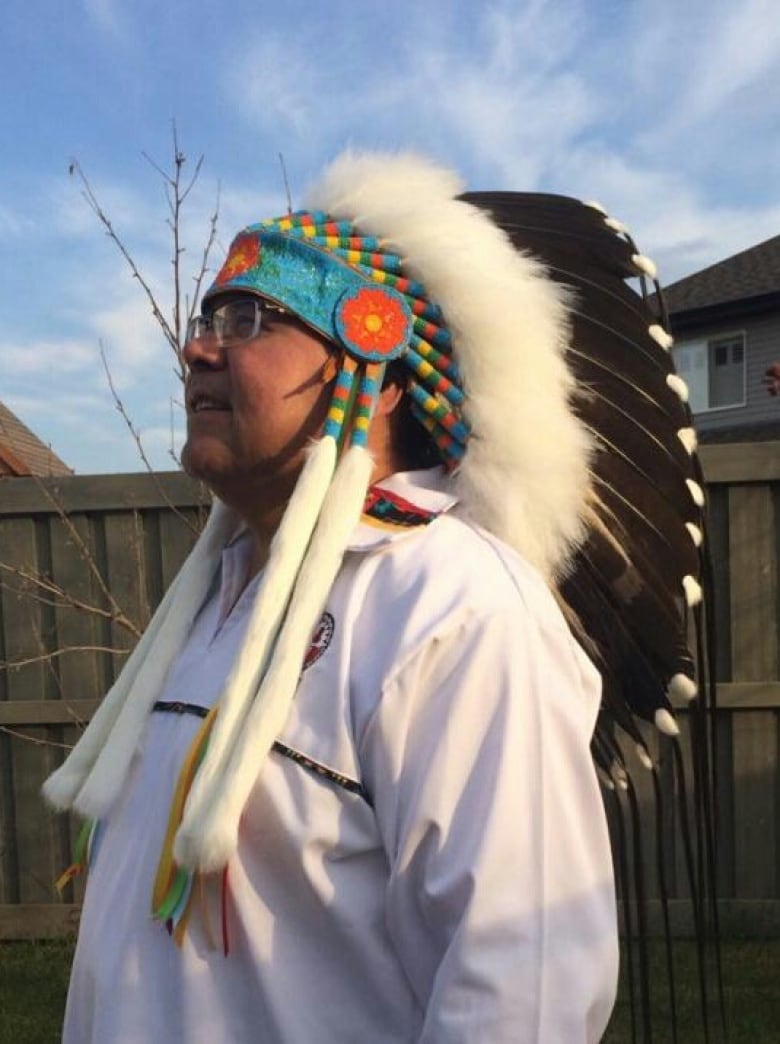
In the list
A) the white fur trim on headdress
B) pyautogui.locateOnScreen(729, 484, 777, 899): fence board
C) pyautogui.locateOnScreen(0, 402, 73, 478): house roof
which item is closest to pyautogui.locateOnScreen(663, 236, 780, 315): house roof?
pyautogui.locateOnScreen(0, 402, 73, 478): house roof

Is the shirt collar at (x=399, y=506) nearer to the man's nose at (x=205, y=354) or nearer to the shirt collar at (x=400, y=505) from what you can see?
the shirt collar at (x=400, y=505)

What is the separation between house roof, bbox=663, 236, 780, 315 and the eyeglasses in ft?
54.5

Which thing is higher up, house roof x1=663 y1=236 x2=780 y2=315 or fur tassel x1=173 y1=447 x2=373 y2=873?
house roof x1=663 y1=236 x2=780 y2=315

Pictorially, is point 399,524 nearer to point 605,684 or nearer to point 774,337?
point 605,684

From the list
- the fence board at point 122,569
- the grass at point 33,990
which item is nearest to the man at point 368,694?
the grass at point 33,990

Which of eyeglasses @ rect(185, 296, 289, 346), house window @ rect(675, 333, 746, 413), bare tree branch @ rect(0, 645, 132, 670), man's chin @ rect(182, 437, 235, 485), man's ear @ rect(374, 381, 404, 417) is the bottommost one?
bare tree branch @ rect(0, 645, 132, 670)

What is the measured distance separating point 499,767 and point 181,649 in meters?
0.78

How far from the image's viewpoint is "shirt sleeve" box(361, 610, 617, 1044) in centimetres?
123

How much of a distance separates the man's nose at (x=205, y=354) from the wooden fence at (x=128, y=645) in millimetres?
2594

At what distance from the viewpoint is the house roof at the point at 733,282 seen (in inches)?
680

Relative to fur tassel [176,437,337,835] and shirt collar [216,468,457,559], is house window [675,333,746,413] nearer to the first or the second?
shirt collar [216,468,457,559]

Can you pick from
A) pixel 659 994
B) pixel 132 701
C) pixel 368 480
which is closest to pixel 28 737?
pixel 659 994

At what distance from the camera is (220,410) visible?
66.0 inches

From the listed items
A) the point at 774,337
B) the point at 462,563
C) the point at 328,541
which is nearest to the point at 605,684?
the point at 462,563
